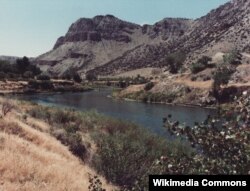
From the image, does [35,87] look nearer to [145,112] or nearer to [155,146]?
[145,112]

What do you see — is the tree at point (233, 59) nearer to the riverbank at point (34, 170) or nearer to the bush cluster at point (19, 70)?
the bush cluster at point (19, 70)

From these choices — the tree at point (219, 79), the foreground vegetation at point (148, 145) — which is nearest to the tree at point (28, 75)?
the tree at point (219, 79)

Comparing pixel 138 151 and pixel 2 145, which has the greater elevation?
pixel 2 145

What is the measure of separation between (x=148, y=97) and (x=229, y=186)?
98.7 meters

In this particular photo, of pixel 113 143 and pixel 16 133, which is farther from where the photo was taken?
pixel 113 143

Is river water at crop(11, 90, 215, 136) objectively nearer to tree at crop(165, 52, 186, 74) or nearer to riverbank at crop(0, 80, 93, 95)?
riverbank at crop(0, 80, 93, 95)

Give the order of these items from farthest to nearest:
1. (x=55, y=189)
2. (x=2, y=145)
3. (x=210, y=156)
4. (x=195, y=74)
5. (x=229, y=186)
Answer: (x=195, y=74) → (x=2, y=145) → (x=55, y=189) → (x=210, y=156) → (x=229, y=186)

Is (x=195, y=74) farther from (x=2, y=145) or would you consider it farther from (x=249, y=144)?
(x=249, y=144)

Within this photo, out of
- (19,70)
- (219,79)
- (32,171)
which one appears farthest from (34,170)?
(19,70)

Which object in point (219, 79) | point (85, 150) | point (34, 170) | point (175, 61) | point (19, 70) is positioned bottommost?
point (85, 150)

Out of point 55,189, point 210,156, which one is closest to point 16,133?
point 55,189

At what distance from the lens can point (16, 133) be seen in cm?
2138

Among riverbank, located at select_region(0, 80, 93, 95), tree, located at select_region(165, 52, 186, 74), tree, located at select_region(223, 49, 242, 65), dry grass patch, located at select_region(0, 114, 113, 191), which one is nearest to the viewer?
dry grass patch, located at select_region(0, 114, 113, 191)

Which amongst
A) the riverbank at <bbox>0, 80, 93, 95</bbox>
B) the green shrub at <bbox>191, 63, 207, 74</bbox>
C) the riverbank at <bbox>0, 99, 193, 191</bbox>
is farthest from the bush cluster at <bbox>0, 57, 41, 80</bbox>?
the riverbank at <bbox>0, 99, 193, 191</bbox>
